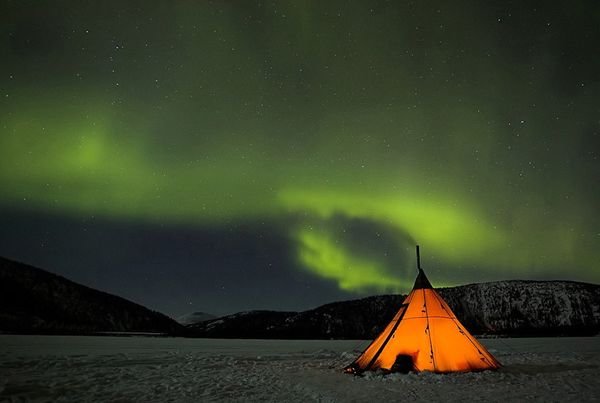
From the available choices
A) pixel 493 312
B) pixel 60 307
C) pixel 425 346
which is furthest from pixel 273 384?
pixel 60 307

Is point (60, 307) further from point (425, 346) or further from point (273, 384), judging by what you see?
point (425, 346)

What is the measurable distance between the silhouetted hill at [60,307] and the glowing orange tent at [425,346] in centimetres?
9794

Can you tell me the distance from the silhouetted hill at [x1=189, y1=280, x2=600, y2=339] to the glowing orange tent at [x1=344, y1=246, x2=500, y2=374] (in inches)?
2501

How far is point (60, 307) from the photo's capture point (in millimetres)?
108000

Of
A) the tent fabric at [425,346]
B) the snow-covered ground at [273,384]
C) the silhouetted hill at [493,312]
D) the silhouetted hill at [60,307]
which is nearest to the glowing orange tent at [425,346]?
the tent fabric at [425,346]

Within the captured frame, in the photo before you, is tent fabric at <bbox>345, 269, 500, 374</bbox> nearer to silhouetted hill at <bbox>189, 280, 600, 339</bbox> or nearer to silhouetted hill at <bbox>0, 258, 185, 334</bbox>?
silhouetted hill at <bbox>189, 280, 600, 339</bbox>

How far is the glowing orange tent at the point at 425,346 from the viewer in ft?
39.9

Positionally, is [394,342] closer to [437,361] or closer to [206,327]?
[437,361]

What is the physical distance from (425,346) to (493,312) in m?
86.2

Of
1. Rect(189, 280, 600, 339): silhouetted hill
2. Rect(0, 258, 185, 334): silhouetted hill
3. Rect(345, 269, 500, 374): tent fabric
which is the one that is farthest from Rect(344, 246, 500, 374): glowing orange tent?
Rect(0, 258, 185, 334): silhouetted hill

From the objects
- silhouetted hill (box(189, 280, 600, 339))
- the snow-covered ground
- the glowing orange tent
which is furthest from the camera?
silhouetted hill (box(189, 280, 600, 339))

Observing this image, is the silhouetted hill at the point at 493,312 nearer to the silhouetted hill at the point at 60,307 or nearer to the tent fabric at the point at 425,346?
the silhouetted hill at the point at 60,307

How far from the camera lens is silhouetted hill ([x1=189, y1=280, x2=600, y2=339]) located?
80.9 metres

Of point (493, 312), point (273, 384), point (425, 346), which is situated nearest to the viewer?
point (273, 384)
